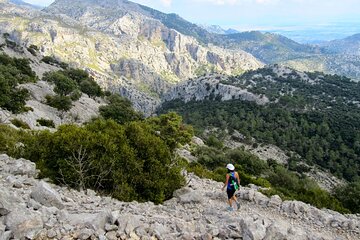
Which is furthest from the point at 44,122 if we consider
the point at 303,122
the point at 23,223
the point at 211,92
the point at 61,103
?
the point at 211,92

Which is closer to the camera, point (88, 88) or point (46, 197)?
point (46, 197)

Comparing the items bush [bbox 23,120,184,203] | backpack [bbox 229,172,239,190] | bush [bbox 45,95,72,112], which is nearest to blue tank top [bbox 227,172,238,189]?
backpack [bbox 229,172,239,190]

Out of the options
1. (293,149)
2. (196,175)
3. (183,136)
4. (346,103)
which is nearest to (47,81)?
(183,136)

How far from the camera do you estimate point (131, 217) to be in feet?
36.3

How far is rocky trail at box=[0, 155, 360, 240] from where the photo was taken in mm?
9751

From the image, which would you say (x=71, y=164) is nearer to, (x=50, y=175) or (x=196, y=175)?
(x=50, y=175)

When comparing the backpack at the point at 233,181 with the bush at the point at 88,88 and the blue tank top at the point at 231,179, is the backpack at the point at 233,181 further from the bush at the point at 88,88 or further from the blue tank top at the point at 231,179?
the bush at the point at 88,88

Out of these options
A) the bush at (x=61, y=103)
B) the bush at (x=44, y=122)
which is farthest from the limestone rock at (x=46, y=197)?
the bush at (x=61, y=103)

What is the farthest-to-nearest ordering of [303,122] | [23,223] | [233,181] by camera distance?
[303,122], [233,181], [23,223]

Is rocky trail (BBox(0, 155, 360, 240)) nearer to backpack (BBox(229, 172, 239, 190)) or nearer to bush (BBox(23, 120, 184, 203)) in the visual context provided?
bush (BBox(23, 120, 184, 203))

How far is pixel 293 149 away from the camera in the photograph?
93188 mm

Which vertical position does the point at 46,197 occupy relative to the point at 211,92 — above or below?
above

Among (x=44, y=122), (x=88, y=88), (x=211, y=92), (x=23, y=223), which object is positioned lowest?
(x=211, y=92)

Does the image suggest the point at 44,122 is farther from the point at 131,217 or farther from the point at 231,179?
the point at 131,217
